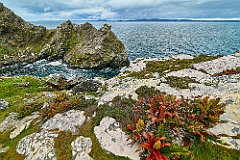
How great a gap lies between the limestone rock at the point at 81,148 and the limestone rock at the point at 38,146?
41.3 inches

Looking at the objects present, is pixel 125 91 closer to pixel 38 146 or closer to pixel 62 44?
pixel 38 146

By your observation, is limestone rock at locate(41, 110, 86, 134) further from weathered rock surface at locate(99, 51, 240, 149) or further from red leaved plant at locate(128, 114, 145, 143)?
red leaved plant at locate(128, 114, 145, 143)

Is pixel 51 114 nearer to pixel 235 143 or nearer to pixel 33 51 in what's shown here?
pixel 235 143

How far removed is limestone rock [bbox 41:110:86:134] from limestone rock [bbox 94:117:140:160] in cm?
147

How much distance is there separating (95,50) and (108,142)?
163 ft

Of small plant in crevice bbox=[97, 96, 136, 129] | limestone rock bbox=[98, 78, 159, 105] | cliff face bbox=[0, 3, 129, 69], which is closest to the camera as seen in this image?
small plant in crevice bbox=[97, 96, 136, 129]

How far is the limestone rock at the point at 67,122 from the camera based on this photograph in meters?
11.6

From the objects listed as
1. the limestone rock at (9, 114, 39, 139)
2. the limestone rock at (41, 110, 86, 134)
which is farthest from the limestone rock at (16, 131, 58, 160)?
the limestone rock at (9, 114, 39, 139)

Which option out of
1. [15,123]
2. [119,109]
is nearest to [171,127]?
[119,109]

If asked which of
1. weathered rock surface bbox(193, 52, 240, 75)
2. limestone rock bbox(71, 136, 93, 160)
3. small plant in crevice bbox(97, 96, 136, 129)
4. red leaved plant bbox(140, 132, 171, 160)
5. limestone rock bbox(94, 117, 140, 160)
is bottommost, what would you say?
weathered rock surface bbox(193, 52, 240, 75)

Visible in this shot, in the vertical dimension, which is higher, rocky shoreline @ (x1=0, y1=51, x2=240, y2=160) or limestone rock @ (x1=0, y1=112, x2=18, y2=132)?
rocky shoreline @ (x1=0, y1=51, x2=240, y2=160)

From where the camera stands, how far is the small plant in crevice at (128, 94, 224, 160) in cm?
812

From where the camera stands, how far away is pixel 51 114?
1308cm

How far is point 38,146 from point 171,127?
7.29 meters
